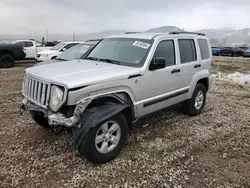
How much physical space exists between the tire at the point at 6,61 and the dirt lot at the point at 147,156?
9.75 metres

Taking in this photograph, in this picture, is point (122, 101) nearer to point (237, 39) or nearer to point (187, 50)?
point (187, 50)

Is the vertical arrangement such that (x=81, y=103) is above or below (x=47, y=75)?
below

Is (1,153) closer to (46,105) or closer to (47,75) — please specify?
(46,105)

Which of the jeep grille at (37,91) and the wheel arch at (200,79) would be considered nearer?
the jeep grille at (37,91)

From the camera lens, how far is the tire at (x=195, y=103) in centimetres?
557

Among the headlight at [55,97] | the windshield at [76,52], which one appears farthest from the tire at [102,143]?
the windshield at [76,52]

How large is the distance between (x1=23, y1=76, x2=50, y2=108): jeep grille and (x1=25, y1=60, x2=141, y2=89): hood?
0.09 meters

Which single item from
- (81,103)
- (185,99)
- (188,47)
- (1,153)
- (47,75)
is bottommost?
(1,153)

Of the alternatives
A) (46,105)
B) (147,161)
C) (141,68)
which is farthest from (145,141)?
(46,105)

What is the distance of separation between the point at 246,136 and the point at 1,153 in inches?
174

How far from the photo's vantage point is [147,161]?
145 inches

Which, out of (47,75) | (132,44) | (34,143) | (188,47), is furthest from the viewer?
(188,47)

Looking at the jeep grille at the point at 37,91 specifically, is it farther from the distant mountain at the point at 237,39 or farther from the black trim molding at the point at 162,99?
the distant mountain at the point at 237,39

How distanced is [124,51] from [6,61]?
12.1 metres
